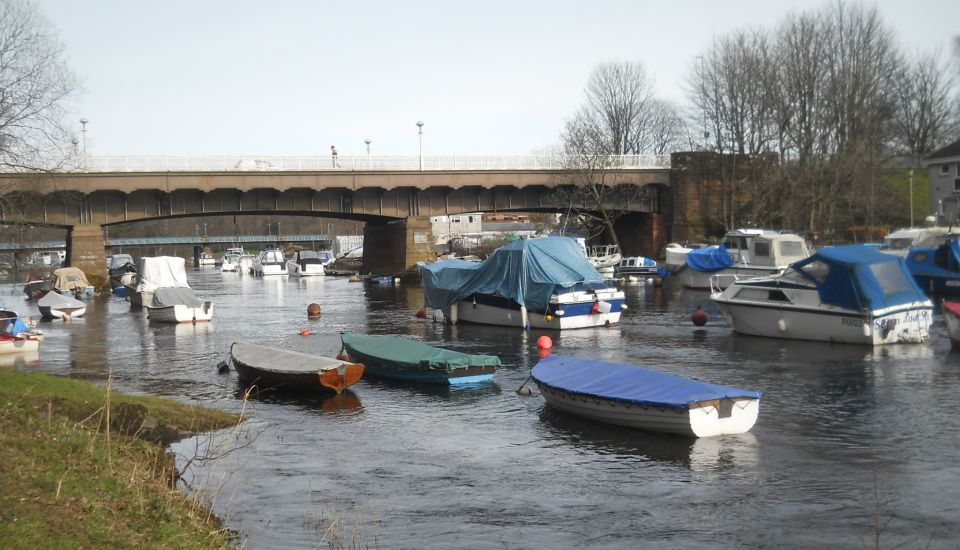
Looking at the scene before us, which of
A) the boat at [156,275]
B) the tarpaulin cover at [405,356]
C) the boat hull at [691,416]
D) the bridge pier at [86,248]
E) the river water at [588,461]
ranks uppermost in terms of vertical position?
the bridge pier at [86,248]

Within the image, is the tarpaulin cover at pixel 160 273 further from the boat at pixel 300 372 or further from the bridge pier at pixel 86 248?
the boat at pixel 300 372

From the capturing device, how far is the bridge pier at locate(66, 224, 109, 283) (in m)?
72.8

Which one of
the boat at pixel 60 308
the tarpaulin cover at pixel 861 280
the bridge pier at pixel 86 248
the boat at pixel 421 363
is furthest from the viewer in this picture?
the bridge pier at pixel 86 248

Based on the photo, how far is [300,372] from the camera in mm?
26438

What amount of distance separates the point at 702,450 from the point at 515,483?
4.53 metres

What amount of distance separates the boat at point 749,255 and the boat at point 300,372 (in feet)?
109

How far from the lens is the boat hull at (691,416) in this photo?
2064cm

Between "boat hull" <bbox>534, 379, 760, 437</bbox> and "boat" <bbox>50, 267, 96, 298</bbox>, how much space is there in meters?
57.5

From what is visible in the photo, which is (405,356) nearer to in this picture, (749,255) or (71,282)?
(749,255)

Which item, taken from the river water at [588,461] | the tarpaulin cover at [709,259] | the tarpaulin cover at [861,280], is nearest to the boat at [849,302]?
the tarpaulin cover at [861,280]

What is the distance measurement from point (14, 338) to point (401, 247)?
49.0 m

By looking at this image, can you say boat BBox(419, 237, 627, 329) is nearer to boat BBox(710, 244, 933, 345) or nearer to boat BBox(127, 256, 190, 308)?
boat BBox(710, 244, 933, 345)

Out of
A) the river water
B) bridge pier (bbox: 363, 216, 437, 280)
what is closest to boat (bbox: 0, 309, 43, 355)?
the river water

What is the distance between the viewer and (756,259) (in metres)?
56.0
